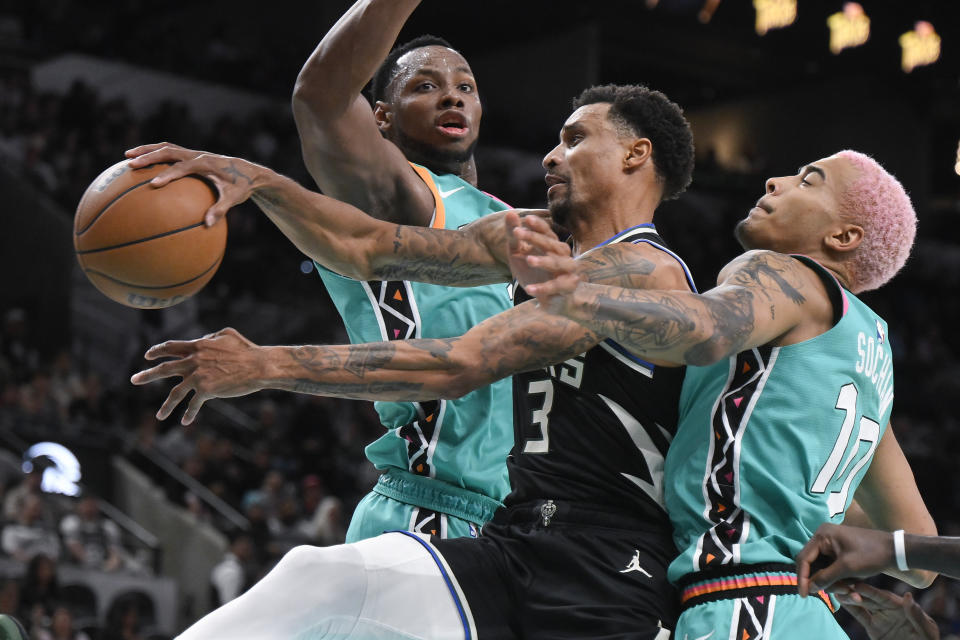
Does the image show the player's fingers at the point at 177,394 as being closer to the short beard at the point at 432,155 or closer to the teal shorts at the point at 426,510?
the teal shorts at the point at 426,510

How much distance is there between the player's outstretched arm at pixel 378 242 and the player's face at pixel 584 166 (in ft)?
0.81

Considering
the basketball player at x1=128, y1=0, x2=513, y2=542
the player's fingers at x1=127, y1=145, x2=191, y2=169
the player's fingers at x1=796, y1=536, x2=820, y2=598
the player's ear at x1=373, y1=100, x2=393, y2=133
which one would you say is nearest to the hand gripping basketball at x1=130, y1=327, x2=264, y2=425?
the player's fingers at x1=127, y1=145, x2=191, y2=169

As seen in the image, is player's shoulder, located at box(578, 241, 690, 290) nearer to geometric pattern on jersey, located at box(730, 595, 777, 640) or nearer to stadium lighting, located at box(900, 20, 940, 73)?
geometric pattern on jersey, located at box(730, 595, 777, 640)

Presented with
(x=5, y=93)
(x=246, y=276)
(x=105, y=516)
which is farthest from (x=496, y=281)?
(x=5, y=93)

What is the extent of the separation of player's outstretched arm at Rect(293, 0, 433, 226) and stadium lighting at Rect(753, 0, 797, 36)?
605 inches

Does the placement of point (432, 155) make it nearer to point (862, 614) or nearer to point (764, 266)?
point (764, 266)

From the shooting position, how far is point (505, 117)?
20734 millimetres

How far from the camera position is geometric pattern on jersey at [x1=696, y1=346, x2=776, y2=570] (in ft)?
10.0

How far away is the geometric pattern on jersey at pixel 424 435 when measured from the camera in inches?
153

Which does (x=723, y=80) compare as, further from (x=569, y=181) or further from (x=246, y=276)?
(x=569, y=181)

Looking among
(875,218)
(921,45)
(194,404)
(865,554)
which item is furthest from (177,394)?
(921,45)

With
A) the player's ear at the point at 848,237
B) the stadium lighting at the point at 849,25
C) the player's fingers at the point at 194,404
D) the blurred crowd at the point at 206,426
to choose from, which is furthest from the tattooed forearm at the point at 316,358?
the stadium lighting at the point at 849,25

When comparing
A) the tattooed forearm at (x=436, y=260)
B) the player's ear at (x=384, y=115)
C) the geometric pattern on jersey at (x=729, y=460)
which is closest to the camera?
the geometric pattern on jersey at (x=729, y=460)

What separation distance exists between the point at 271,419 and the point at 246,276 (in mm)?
2698
